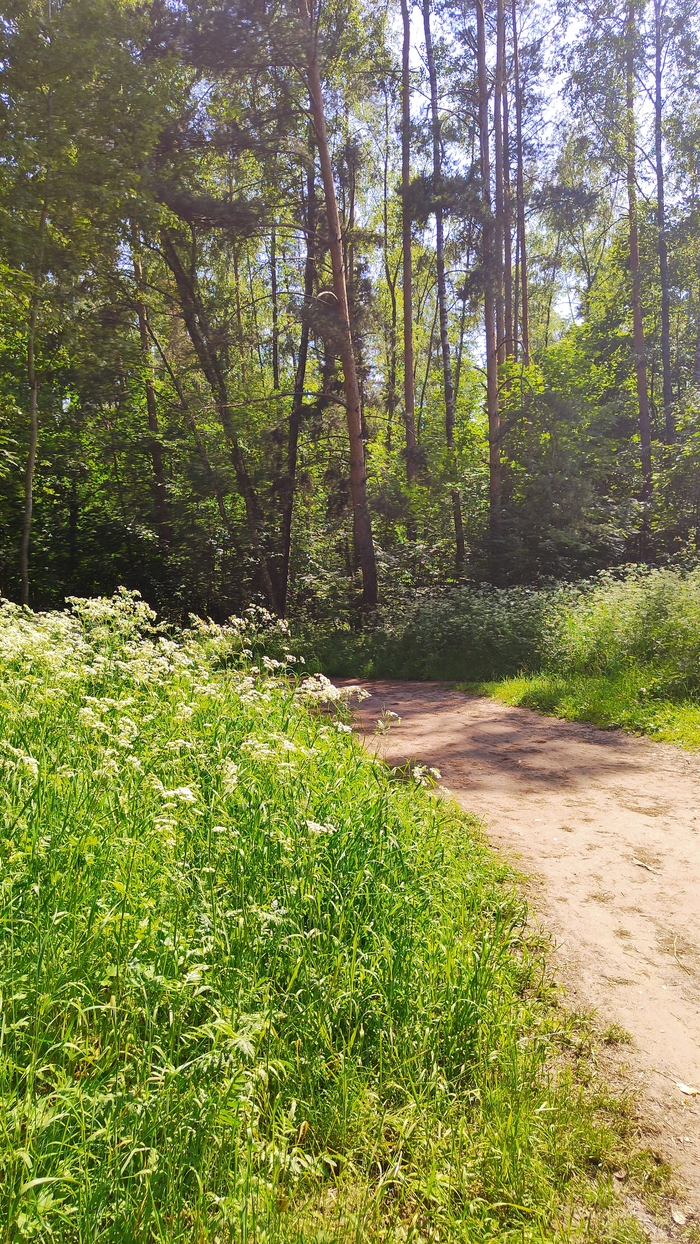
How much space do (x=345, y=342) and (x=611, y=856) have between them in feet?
41.9

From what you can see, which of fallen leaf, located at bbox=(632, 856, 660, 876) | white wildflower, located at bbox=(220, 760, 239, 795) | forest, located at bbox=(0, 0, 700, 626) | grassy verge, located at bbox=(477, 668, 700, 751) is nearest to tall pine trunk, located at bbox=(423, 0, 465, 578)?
forest, located at bbox=(0, 0, 700, 626)

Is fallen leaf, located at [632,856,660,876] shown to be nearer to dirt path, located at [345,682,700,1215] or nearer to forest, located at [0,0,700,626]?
dirt path, located at [345,682,700,1215]

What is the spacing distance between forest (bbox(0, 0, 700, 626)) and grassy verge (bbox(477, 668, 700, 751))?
663 cm

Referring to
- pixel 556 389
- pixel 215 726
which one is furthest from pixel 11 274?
pixel 556 389

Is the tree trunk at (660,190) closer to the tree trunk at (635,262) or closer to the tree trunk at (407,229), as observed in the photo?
the tree trunk at (635,262)

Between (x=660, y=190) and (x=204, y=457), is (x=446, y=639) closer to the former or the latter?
(x=204, y=457)

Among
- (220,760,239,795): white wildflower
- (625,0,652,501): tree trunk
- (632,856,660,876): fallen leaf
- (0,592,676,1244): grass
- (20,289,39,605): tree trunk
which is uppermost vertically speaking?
(625,0,652,501): tree trunk

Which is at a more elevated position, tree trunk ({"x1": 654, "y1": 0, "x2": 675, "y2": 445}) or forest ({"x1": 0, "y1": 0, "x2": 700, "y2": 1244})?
tree trunk ({"x1": 654, "y1": 0, "x2": 675, "y2": 445})

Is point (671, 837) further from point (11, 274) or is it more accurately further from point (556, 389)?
point (556, 389)

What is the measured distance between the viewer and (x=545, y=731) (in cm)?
716

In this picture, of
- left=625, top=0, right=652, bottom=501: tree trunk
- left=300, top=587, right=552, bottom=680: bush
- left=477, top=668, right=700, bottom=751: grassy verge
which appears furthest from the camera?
left=625, top=0, right=652, bottom=501: tree trunk

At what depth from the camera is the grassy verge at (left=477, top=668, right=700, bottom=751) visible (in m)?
6.67

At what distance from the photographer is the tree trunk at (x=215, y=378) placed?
1591 cm

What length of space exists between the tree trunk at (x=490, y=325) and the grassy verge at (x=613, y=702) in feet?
25.3
